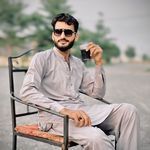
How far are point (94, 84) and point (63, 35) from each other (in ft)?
1.24

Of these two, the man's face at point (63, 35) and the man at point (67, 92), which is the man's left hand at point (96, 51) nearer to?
the man at point (67, 92)

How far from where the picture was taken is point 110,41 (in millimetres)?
9086

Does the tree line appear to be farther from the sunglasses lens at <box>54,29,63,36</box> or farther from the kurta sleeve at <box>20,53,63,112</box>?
the kurta sleeve at <box>20,53,63,112</box>

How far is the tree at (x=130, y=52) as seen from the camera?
894 cm

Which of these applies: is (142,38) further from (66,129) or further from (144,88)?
(66,129)

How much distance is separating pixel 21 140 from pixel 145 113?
1.79m

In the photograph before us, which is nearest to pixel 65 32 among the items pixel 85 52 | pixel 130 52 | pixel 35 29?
pixel 85 52

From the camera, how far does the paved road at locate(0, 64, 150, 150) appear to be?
10.4ft

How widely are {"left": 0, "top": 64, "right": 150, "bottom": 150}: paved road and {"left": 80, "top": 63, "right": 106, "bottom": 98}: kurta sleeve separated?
0.68 m

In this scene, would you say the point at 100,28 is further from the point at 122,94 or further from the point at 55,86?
the point at 55,86

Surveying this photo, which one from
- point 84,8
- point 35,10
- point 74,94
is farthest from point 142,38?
point 74,94

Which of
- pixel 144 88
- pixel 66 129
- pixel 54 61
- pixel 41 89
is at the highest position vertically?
pixel 54 61

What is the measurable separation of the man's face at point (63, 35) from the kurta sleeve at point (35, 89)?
16 centimetres

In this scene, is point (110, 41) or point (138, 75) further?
point (110, 41)
